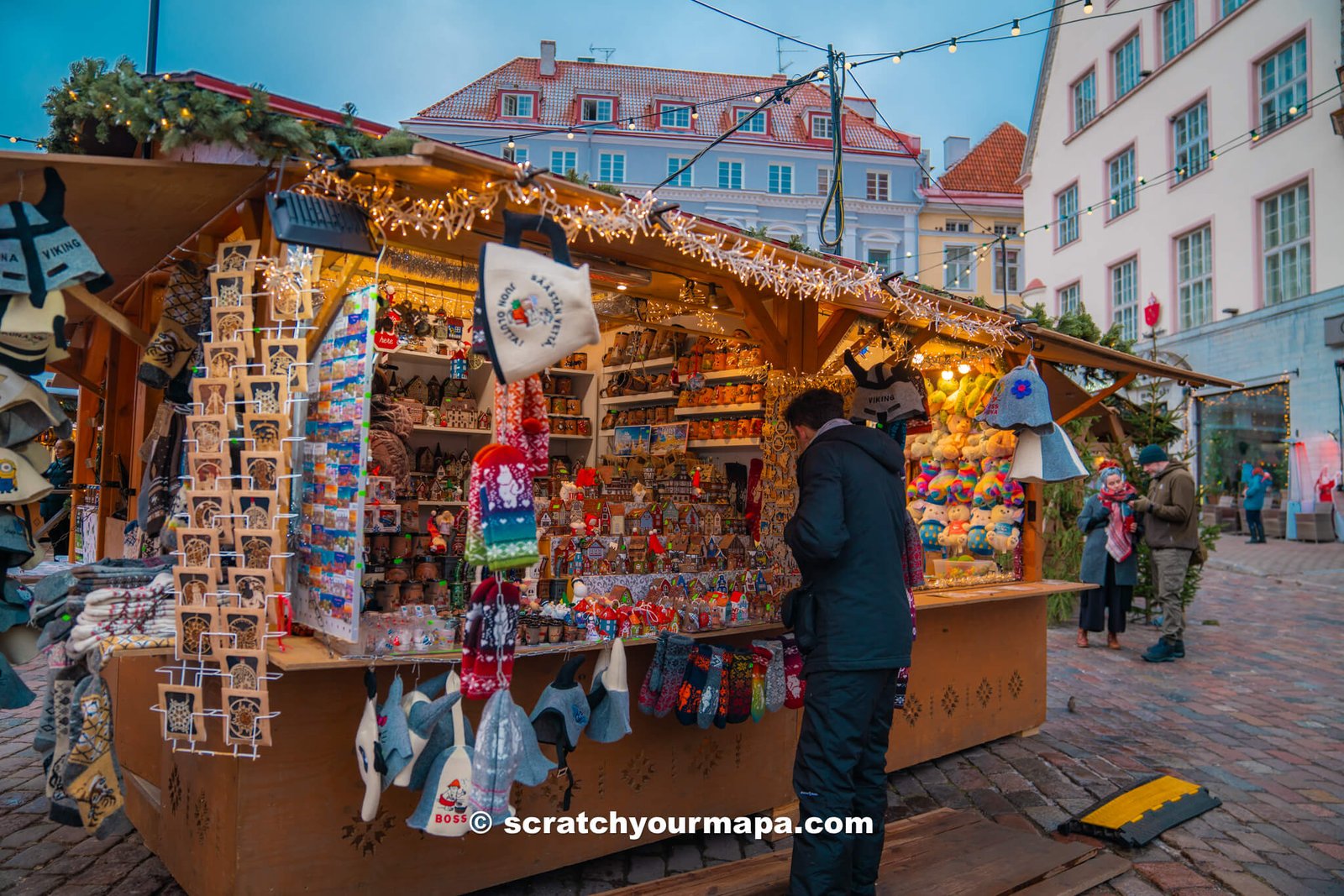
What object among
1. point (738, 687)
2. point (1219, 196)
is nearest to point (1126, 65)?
point (1219, 196)

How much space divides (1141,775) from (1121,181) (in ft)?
62.1

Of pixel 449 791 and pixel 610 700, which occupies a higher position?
pixel 610 700

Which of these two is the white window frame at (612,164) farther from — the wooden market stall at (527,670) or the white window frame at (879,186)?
the wooden market stall at (527,670)

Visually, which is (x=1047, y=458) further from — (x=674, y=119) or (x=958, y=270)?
(x=958, y=270)

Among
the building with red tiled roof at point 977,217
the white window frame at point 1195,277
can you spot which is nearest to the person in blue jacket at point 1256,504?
the white window frame at point 1195,277

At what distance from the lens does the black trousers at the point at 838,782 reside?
3.01 metres

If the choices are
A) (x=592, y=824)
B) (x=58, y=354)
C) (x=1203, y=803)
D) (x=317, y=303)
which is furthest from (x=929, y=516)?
(x=58, y=354)

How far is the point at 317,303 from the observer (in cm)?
317

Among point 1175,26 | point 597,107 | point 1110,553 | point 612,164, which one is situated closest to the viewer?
point 1110,553

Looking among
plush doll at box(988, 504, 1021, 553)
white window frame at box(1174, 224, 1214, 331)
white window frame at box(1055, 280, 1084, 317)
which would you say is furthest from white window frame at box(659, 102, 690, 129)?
plush doll at box(988, 504, 1021, 553)

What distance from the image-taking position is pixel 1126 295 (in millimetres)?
20328

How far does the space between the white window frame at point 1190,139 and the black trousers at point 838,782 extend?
17890 mm

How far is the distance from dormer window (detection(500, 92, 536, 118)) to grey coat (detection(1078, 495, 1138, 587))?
23.5 meters

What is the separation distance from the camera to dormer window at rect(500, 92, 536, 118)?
2748 cm
